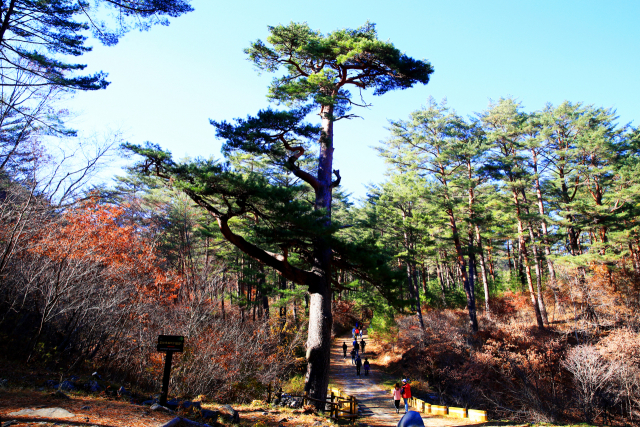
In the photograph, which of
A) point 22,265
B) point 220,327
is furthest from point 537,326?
point 22,265

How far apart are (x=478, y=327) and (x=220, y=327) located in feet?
49.2

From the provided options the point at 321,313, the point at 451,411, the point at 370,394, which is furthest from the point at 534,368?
the point at 321,313

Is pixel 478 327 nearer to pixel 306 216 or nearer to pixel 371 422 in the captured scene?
pixel 371 422

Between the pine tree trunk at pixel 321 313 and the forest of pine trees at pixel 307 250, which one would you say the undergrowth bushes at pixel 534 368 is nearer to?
the forest of pine trees at pixel 307 250

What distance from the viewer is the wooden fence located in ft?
36.5

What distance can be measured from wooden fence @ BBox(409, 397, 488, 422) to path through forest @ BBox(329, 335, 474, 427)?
0.32m

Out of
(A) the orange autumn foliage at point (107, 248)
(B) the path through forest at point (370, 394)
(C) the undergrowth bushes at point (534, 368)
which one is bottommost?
(B) the path through forest at point (370, 394)

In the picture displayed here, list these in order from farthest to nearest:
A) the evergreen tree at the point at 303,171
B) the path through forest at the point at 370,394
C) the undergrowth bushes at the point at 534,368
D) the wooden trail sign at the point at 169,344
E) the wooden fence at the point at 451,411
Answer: the undergrowth bushes at the point at 534,368, the path through forest at the point at 370,394, the wooden fence at the point at 451,411, the evergreen tree at the point at 303,171, the wooden trail sign at the point at 169,344

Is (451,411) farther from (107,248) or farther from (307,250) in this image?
(107,248)

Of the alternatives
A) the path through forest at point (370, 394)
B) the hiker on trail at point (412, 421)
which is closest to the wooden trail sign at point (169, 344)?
the hiker on trail at point (412, 421)

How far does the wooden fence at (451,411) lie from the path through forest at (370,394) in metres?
0.32

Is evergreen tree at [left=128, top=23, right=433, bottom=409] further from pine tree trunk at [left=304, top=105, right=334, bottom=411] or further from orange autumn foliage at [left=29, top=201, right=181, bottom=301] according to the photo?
orange autumn foliage at [left=29, top=201, right=181, bottom=301]

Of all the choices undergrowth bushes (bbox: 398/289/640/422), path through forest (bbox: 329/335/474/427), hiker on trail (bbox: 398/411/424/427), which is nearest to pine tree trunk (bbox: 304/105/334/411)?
path through forest (bbox: 329/335/474/427)

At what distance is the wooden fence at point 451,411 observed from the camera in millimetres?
11137
